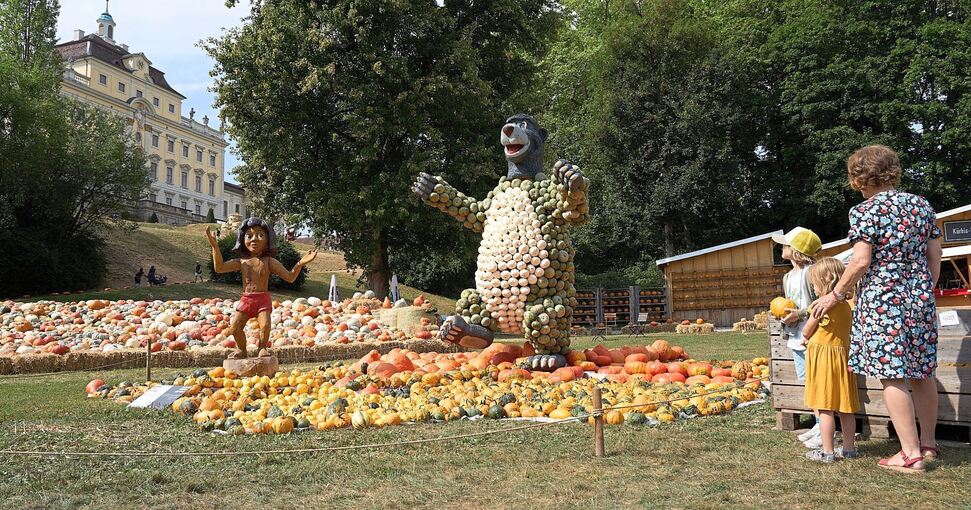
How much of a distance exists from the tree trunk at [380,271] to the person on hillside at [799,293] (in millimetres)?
15919

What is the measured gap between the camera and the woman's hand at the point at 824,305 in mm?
3978

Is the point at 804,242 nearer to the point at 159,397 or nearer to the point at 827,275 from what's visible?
Answer: the point at 827,275

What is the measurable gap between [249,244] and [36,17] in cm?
2594

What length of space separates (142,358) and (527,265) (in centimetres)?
647

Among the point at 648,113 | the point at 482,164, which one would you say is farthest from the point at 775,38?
the point at 482,164

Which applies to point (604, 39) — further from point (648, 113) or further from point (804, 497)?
point (804, 497)

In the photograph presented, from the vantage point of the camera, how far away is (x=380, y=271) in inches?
800

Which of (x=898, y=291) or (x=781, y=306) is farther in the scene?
(x=781, y=306)

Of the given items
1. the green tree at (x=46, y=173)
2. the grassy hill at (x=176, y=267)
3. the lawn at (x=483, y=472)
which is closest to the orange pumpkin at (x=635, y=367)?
the lawn at (x=483, y=472)

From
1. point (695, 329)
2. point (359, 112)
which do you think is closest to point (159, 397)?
point (359, 112)

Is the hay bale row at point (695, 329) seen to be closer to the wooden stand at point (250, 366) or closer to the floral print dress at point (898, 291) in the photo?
the wooden stand at point (250, 366)

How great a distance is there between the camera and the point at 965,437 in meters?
4.46

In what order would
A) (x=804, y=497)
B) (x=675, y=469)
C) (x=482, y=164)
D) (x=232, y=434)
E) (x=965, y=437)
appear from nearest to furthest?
(x=804, y=497), (x=675, y=469), (x=965, y=437), (x=232, y=434), (x=482, y=164)

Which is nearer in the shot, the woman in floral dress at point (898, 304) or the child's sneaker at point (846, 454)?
the woman in floral dress at point (898, 304)
